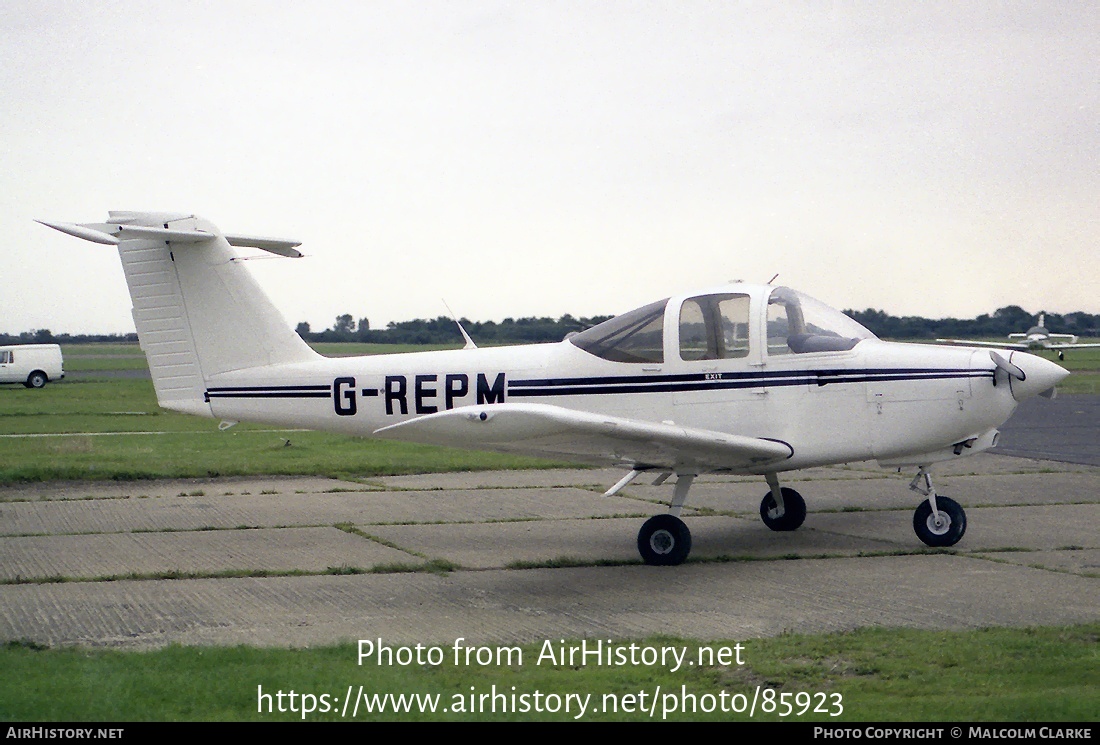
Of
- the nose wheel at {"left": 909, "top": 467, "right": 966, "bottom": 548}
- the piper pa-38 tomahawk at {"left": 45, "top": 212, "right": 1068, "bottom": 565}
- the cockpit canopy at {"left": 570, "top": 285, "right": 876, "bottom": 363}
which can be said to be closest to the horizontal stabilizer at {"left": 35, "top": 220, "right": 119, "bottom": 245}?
the piper pa-38 tomahawk at {"left": 45, "top": 212, "right": 1068, "bottom": 565}

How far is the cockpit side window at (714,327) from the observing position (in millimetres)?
10070

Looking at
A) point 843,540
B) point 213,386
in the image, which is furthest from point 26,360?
point 843,540

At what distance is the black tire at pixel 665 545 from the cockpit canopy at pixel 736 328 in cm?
156

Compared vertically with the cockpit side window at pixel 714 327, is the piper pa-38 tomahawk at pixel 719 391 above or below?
below

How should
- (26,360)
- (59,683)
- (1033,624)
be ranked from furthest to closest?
(26,360), (1033,624), (59,683)

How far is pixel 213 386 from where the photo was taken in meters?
11.7

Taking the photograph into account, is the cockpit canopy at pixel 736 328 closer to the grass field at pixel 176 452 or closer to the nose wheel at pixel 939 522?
the nose wheel at pixel 939 522

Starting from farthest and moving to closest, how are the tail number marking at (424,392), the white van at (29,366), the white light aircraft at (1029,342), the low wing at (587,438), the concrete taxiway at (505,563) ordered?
the white van at (29,366) → the white light aircraft at (1029,342) → the tail number marking at (424,392) → the low wing at (587,438) → the concrete taxiway at (505,563)

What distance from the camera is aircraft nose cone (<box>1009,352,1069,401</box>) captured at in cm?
969

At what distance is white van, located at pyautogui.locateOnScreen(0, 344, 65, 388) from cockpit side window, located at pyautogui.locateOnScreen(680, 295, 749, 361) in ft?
143

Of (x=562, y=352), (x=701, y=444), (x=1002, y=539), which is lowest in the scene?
(x=1002, y=539)

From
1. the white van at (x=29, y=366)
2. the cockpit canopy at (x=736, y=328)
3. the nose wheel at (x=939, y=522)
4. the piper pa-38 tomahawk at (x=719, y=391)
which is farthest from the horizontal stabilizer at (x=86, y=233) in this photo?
the white van at (x=29, y=366)

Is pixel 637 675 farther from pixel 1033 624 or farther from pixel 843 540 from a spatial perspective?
pixel 843 540
